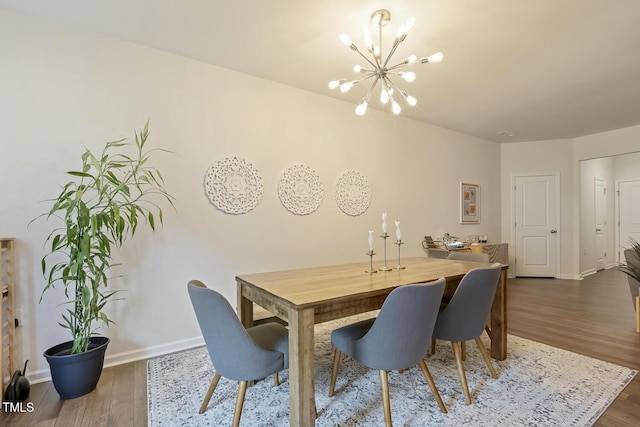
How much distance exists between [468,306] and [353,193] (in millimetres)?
2219

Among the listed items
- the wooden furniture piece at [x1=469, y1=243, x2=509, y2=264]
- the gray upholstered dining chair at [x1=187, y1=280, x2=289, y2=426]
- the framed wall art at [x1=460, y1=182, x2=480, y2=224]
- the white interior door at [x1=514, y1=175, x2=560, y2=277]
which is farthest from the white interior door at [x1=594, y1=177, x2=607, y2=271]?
the gray upholstered dining chair at [x1=187, y1=280, x2=289, y2=426]

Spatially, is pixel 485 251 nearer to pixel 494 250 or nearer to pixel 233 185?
pixel 494 250

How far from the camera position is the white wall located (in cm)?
220

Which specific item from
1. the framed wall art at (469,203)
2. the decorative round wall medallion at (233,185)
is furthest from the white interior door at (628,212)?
the decorative round wall medallion at (233,185)

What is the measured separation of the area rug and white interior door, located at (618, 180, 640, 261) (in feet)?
22.1

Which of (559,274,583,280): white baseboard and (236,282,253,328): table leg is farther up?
(236,282,253,328): table leg

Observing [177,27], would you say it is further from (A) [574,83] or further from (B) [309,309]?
(A) [574,83]

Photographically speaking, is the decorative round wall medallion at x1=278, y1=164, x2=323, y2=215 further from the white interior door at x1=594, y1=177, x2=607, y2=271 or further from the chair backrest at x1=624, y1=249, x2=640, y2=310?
the white interior door at x1=594, y1=177, x2=607, y2=271

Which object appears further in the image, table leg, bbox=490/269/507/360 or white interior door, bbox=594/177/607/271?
white interior door, bbox=594/177/607/271

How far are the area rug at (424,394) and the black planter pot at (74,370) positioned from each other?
0.36 metres

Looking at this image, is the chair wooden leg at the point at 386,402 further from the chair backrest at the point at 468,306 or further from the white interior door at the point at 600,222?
the white interior door at the point at 600,222

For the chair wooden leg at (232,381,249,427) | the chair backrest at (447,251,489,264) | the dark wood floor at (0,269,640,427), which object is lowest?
the dark wood floor at (0,269,640,427)

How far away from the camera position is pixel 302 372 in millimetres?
1481

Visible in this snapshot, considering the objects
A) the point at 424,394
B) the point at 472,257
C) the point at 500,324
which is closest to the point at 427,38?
the point at 472,257
